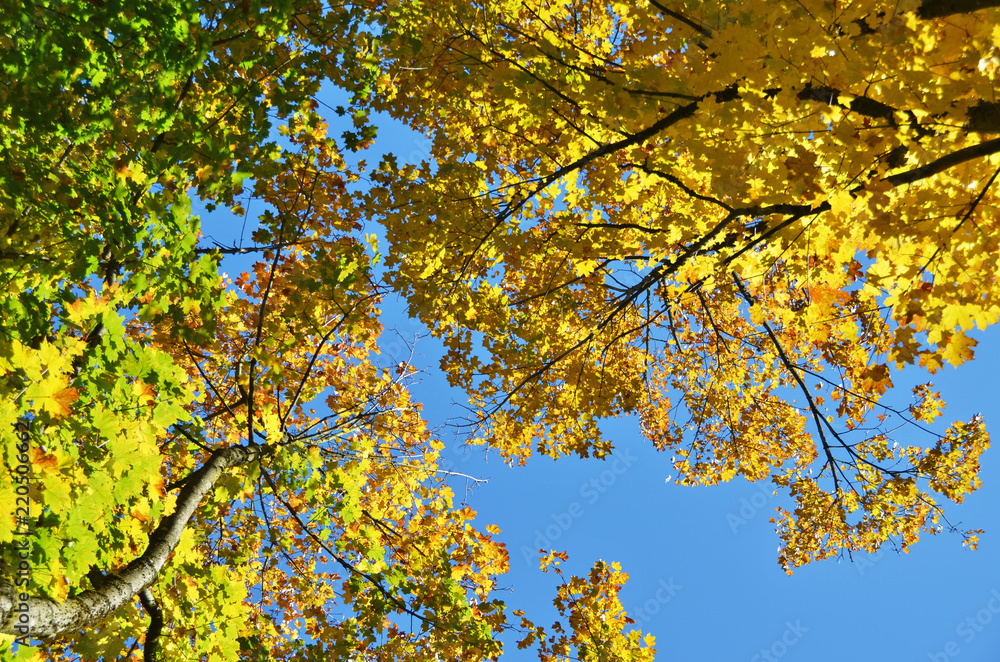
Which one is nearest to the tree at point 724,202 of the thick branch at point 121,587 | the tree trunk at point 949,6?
the tree trunk at point 949,6

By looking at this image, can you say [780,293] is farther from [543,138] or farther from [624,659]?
[624,659]

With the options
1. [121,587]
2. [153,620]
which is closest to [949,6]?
[121,587]

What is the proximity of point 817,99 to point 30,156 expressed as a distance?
17.5ft

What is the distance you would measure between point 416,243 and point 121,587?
3291 mm

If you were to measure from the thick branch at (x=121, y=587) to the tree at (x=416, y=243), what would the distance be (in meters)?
0.02

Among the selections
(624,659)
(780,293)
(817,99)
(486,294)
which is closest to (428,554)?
(624,659)

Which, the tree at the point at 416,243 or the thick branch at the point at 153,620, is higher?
the tree at the point at 416,243

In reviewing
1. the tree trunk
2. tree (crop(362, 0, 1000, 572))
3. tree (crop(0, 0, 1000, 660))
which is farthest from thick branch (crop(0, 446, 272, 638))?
the tree trunk

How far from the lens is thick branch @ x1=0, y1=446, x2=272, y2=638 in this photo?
2273 millimetres

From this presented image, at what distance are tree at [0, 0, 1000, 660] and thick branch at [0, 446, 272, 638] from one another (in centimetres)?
2

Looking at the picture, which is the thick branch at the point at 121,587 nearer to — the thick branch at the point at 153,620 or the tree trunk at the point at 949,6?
the thick branch at the point at 153,620

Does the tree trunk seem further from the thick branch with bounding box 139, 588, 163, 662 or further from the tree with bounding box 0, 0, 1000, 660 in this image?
the thick branch with bounding box 139, 588, 163, 662

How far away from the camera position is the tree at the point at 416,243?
2543 mm

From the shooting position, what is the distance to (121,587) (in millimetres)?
3137
